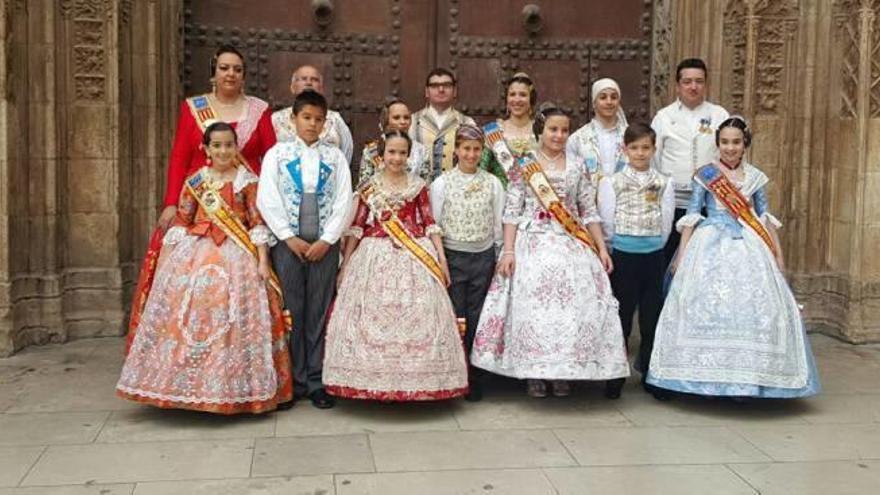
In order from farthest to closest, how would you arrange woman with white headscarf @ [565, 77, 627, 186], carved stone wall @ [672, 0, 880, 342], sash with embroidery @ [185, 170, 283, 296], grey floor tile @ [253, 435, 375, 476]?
1. carved stone wall @ [672, 0, 880, 342]
2. woman with white headscarf @ [565, 77, 627, 186]
3. sash with embroidery @ [185, 170, 283, 296]
4. grey floor tile @ [253, 435, 375, 476]

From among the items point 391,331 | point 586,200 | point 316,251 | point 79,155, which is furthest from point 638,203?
point 79,155

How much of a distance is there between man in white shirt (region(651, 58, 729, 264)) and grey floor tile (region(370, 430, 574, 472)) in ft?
5.98

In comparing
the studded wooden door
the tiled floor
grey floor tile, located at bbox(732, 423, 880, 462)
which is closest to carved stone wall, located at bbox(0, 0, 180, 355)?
the studded wooden door

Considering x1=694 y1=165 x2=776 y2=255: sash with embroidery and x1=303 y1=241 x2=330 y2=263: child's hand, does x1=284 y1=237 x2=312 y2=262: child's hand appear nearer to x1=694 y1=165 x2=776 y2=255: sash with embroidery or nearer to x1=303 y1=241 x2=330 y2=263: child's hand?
x1=303 y1=241 x2=330 y2=263: child's hand

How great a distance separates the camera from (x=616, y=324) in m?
5.09

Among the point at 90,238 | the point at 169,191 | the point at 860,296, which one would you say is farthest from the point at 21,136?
the point at 860,296

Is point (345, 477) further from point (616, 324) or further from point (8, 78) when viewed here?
point (8, 78)

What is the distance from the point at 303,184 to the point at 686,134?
2.30 m

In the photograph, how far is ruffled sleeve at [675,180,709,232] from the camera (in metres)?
5.32

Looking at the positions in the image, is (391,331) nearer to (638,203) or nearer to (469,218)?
(469,218)

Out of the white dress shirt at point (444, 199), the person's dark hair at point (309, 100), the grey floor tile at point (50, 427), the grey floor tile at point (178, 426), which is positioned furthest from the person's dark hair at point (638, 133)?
the grey floor tile at point (50, 427)

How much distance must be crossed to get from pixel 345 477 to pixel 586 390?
73.2 inches

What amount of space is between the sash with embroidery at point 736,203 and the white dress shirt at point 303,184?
192 cm

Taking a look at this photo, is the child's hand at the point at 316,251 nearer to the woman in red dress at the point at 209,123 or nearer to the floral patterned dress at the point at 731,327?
the woman in red dress at the point at 209,123
